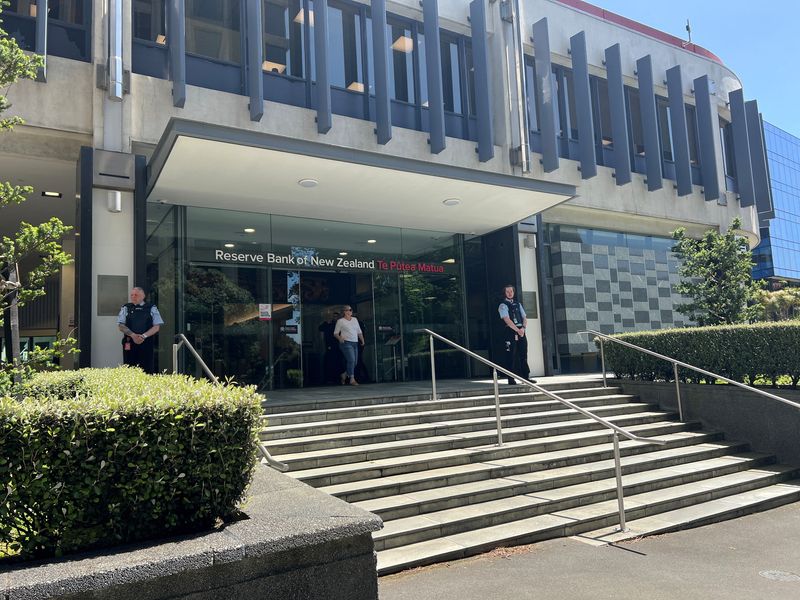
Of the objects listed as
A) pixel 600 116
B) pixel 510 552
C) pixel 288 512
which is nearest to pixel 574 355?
pixel 600 116

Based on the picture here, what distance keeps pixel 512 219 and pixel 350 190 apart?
13.2ft

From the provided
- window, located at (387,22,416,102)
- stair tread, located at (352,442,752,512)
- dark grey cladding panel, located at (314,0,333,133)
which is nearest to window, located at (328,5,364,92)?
window, located at (387,22,416,102)

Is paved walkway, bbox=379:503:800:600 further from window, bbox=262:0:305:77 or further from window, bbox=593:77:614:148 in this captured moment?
window, bbox=593:77:614:148

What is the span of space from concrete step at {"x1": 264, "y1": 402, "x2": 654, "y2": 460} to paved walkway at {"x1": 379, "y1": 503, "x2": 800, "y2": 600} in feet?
8.01

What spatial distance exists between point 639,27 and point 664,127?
2964 millimetres

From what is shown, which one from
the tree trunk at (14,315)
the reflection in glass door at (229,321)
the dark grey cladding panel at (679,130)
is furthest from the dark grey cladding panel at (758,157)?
the tree trunk at (14,315)

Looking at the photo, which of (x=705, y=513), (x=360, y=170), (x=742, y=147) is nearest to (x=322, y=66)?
(x=360, y=170)

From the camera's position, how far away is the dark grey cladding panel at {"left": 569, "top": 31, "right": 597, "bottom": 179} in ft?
50.7

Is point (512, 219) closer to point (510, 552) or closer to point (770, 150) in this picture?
point (510, 552)

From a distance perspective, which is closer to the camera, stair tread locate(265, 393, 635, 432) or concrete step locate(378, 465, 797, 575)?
concrete step locate(378, 465, 797, 575)

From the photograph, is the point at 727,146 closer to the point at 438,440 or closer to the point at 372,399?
the point at 372,399

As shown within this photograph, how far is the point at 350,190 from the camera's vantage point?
1096 centimetres

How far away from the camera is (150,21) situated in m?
11.2

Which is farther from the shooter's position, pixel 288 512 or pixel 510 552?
pixel 510 552
